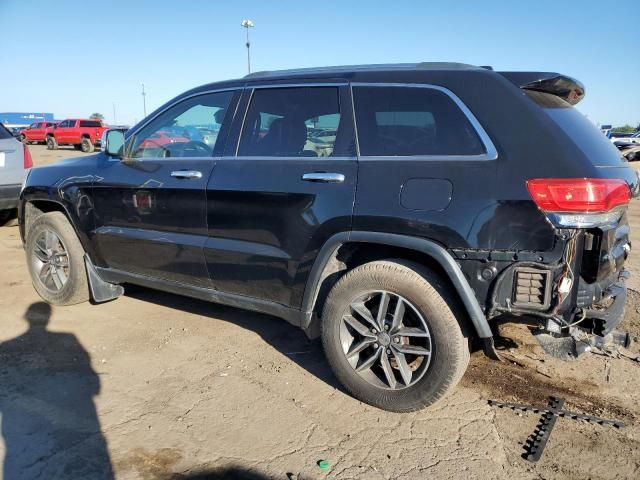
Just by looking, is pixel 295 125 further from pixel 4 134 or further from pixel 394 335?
pixel 4 134

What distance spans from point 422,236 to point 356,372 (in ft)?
3.12

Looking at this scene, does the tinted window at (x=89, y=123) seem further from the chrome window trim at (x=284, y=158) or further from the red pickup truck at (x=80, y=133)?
the chrome window trim at (x=284, y=158)

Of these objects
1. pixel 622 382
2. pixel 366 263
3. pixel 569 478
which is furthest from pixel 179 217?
pixel 622 382

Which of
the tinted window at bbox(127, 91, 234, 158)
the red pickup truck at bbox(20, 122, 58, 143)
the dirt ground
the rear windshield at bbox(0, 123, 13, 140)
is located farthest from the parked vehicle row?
the dirt ground

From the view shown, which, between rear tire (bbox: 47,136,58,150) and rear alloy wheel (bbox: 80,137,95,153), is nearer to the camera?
rear alloy wheel (bbox: 80,137,95,153)

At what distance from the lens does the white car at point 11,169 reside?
696 cm

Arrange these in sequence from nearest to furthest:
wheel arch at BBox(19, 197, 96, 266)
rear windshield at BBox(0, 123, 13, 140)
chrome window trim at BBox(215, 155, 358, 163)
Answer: chrome window trim at BBox(215, 155, 358, 163) → wheel arch at BBox(19, 197, 96, 266) → rear windshield at BBox(0, 123, 13, 140)

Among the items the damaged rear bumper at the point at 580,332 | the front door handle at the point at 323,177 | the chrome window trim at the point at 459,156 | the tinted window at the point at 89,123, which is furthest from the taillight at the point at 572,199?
the tinted window at the point at 89,123

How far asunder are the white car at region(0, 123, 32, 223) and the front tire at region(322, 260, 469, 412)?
5833mm

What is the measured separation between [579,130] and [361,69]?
4.31 ft

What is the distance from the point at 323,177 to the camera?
306cm

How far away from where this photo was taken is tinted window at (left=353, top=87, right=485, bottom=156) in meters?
2.79

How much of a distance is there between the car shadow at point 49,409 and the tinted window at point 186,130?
63.4 inches

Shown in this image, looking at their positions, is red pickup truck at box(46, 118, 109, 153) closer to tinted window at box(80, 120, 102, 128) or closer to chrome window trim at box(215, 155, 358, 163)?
tinted window at box(80, 120, 102, 128)
